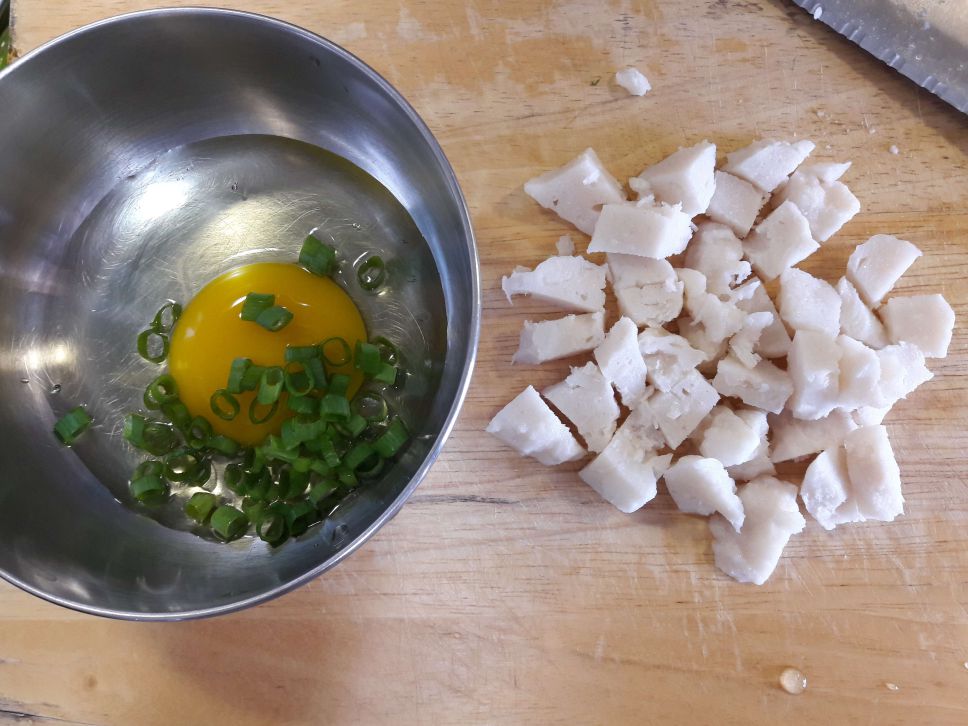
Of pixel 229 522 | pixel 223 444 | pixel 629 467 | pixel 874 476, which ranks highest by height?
pixel 223 444

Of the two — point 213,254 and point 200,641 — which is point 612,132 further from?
point 200,641

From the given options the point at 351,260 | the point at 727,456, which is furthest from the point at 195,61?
the point at 727,456

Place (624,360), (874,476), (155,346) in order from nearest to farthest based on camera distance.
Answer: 1. (874,476)
2. (624,360)
3. (155,346)

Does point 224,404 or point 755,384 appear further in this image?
point 224,404

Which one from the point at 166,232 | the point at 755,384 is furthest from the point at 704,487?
the point at 166,232

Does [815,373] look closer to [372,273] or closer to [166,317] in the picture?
[372,273]

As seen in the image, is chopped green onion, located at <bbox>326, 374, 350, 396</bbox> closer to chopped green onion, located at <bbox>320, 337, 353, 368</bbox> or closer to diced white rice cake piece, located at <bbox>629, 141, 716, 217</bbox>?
chopped green onion, located at <bbox>320, 337, 353, 368</bbox>

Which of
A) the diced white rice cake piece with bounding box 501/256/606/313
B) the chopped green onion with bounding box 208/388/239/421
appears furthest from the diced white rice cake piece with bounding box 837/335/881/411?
the chopped green onion with bounding box 208/388/239/421
